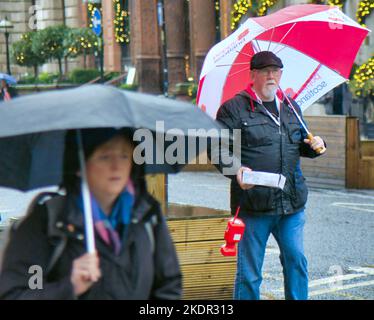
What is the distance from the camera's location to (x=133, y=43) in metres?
39.8

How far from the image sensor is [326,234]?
10812mm

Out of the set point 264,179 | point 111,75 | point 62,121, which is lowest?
point 111,75

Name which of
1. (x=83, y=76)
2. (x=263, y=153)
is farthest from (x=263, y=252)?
(x=83, y=76)

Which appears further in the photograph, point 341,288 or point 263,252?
point 341,288

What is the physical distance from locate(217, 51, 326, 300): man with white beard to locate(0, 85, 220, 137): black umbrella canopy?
260cm

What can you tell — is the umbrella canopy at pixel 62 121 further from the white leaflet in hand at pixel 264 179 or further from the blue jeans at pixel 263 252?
the blue jeans at pixel 263 252

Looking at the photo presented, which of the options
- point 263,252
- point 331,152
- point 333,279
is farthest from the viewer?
point 331,152

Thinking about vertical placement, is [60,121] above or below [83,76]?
above

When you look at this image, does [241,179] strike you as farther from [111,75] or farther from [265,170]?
[111,75]

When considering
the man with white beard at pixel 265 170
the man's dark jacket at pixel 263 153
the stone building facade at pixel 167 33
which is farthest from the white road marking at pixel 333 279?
the stone building facade at pixel 167 33

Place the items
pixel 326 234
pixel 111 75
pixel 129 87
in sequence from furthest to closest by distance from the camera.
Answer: pixel 111 75 → pixel 129 87 → pixel 326 234

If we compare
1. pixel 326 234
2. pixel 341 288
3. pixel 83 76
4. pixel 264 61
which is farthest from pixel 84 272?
pixel 83 76

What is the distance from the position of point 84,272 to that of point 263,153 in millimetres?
3049
